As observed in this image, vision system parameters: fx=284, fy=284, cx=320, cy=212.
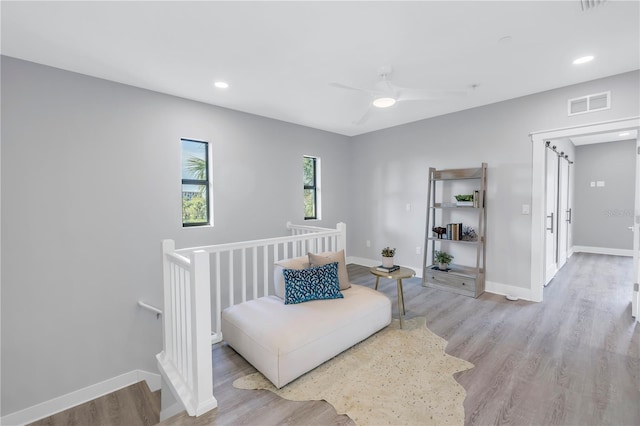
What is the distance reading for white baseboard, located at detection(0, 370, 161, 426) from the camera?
2.61 m

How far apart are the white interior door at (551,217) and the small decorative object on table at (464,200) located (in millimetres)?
1128

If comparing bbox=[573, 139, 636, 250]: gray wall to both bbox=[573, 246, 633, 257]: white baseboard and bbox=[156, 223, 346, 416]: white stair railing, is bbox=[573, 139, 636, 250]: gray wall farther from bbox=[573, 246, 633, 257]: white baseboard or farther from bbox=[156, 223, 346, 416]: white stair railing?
bbox=[156, 223, 346, 416]: white stair railing

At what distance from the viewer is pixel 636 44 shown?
2527 millimetres

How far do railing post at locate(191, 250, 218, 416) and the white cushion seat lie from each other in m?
0.41

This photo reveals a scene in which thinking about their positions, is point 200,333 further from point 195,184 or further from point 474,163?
point 474,163

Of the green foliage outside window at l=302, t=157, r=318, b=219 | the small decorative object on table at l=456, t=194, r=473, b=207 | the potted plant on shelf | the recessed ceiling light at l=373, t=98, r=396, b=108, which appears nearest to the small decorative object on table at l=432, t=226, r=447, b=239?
the small decorative object on table at l=456, t=194, r=473, b=207

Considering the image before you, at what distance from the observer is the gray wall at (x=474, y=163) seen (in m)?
3.50

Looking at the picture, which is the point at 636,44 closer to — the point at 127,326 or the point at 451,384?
the point at 451,384

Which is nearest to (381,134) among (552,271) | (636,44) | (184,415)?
(636,44)

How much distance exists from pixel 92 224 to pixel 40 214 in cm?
40

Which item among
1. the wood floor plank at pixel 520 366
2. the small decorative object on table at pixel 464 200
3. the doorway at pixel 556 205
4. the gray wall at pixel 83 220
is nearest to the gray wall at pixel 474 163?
the small decorative object on table at pixel 464 200

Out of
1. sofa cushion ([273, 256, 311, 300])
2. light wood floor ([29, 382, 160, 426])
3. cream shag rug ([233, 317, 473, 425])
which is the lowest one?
light wood floor ([29, 382, 160, 426])

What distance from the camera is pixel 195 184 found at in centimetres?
388

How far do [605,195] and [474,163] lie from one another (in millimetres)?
4592
